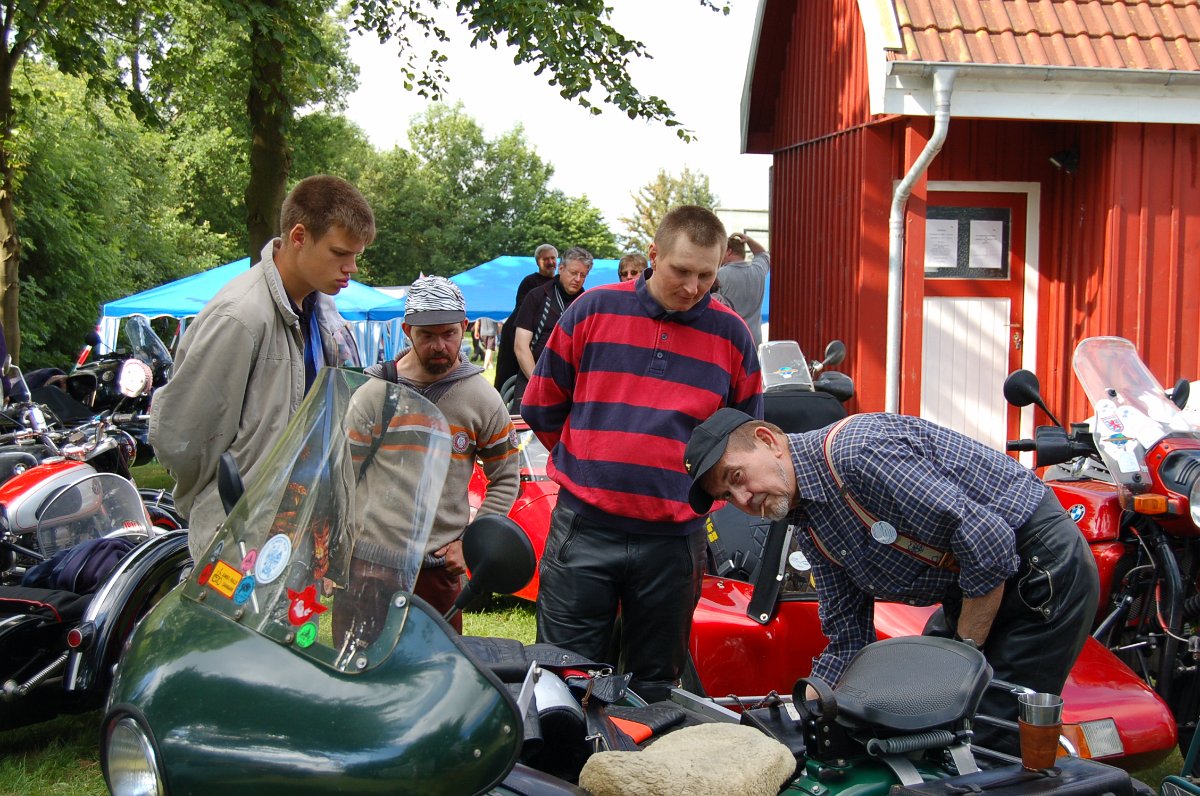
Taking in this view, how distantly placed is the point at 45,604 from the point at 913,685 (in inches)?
134

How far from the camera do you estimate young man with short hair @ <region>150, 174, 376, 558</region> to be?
2959mm

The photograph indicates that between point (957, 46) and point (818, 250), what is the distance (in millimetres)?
2353

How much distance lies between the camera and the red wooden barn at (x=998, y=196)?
8.05 metres

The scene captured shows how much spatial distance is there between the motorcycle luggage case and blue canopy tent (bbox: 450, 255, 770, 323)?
751 inches

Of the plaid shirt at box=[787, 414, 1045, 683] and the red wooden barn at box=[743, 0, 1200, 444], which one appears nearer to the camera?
the plaid shirt at box=[787, 414, 1045, 683]

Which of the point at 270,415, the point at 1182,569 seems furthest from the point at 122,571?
the point at 1182,569

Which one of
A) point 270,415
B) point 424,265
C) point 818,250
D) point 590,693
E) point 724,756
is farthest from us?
point 424,265

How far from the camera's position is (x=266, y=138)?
38.4 feet

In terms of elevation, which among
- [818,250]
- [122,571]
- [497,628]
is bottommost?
[497,628]

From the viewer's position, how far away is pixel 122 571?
427 cm

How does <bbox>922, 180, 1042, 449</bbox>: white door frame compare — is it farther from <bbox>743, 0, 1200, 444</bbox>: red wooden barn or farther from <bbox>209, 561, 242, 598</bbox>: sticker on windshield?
<bbox>209, 561, 242, 598</bbox>: sticker on windshield

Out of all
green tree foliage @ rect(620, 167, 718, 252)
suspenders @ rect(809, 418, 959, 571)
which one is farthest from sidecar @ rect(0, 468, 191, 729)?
green tree foliage @ rect(620, 167, 718, 252)

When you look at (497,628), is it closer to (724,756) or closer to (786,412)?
(786,412)

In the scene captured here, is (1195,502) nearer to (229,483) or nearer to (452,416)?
(452,416)
